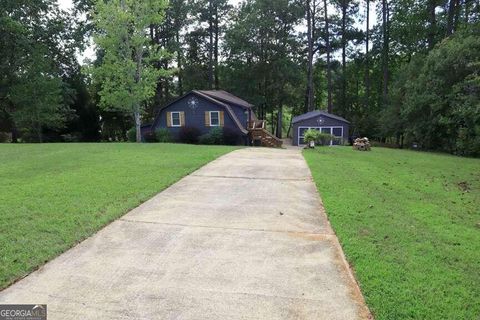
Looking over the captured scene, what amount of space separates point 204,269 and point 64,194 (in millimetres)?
4239

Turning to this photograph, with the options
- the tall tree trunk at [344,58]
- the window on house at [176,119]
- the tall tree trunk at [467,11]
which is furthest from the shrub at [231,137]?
the tall tree trunk at [467,11]

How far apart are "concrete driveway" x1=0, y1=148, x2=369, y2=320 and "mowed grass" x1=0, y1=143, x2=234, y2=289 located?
0.92ft

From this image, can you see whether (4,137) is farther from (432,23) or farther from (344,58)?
(432,23)

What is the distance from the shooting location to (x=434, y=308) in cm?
332

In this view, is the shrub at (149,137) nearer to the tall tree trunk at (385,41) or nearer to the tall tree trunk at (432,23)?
the tall tree trunk at (385,41)

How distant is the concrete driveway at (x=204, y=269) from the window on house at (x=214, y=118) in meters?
19.1

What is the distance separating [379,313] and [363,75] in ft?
137

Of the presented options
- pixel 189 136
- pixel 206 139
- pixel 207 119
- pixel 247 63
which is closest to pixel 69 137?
pixel 189 136

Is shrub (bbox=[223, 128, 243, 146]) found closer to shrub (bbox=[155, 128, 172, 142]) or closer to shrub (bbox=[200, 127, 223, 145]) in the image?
shrub (bbox=[200, 127, 223, 145])

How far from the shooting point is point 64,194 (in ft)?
23.2

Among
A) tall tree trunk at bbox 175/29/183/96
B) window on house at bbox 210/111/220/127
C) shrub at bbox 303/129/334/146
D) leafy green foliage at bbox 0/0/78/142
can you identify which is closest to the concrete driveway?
shrub at bbox 303/129/334/146

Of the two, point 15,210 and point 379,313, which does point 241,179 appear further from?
point 379,313

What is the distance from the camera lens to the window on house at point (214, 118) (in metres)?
25.6

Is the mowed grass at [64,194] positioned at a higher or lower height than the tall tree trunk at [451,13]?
lower
